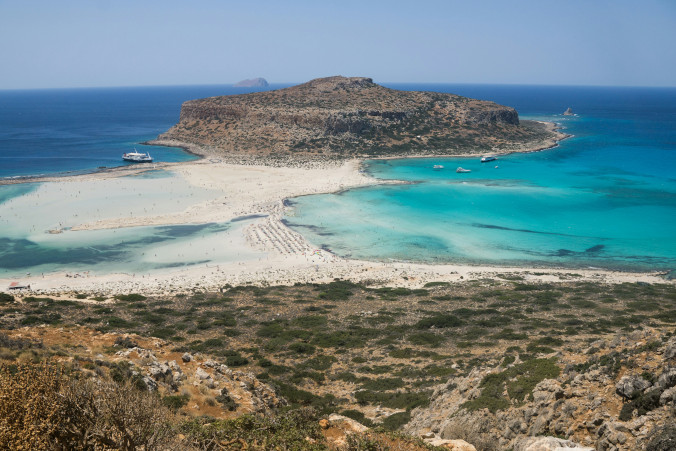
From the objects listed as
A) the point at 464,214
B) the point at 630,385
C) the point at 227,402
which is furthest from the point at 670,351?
the point at 464,214

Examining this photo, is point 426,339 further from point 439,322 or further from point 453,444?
point 453,444

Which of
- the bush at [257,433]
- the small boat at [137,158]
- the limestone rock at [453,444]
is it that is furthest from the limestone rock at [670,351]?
the small boat at [137,158]

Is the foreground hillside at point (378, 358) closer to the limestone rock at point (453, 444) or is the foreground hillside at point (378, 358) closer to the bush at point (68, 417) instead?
the bush at point (68, 417)

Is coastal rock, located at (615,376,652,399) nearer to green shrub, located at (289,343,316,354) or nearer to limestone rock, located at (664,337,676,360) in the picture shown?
limestone rock, located at (664,337,676,360)

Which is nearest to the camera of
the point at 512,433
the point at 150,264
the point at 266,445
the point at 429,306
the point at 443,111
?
the point at 266,445

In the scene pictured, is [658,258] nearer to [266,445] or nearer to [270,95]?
[266,445]

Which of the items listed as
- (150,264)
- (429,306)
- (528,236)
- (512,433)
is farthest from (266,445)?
(528,236)

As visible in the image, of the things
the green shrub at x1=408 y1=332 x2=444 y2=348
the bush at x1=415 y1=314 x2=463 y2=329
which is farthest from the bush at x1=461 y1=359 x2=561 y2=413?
the bush at x1=415 y1=314 x2=463 y2=329
